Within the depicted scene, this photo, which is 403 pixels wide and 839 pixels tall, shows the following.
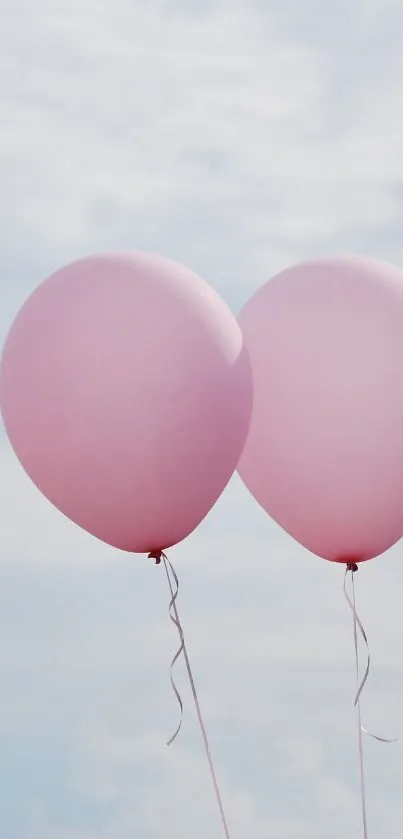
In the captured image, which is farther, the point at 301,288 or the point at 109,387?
the point at 301,288

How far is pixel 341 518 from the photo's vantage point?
813 centimetres

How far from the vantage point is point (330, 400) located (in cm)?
791

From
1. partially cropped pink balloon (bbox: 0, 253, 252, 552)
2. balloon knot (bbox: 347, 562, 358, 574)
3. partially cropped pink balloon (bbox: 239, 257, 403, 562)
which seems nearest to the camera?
partially cropped pink balloon (bbox: 0, 253, 252, 552)

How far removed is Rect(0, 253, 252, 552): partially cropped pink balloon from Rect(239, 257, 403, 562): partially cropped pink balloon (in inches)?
10.5

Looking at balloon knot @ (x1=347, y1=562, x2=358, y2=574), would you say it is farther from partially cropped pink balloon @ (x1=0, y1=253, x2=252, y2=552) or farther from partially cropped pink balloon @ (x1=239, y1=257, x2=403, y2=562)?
partially cropped pink balloon @ (x1=0, y1=253, x2=252, y2=552)

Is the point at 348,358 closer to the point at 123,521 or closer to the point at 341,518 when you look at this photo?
the point at 341,518

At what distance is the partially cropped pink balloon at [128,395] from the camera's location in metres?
7.45

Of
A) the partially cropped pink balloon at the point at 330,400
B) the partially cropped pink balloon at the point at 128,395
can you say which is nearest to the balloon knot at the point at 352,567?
the partially cropped pink balloon at the point at 330,400

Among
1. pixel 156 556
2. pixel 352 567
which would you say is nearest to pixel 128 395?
pixel 156 556

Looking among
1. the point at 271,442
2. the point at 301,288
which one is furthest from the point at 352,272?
the point at 271,442

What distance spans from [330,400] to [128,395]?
3.39 feet

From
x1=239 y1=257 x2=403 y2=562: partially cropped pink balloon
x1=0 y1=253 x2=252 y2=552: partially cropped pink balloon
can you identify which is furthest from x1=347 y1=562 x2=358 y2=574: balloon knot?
x1=0 y1=253 x2=252 y2=552: partially cropped pink balloon

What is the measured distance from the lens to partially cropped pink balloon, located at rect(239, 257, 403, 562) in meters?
7.92

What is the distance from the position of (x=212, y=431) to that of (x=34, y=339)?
901 mm
